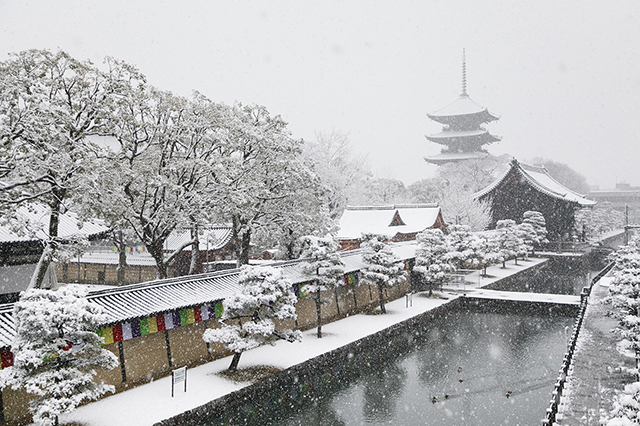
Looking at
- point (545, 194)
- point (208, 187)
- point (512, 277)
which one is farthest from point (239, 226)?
point (545, 194)

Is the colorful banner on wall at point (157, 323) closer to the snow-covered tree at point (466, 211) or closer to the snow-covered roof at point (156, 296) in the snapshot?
the snow-covered roof at point (156, 296)

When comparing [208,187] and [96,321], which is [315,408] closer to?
[96,321]

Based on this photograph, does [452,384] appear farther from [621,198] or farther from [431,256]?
[621,198]

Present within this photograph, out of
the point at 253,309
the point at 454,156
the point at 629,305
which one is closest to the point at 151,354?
the point at 253,309

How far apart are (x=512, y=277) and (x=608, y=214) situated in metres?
59.6

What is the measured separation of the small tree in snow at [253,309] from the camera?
14.9m

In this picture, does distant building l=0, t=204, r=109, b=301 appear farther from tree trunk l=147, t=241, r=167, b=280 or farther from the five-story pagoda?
the five-story pagoda

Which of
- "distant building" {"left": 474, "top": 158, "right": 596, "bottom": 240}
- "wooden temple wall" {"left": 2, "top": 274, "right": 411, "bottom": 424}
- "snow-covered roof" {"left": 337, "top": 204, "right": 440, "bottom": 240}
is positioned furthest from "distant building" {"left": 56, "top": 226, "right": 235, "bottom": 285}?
"distant building" {"left": 474, "top": 158, "right": 596, "bottom": 240}

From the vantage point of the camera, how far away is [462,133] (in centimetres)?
7956

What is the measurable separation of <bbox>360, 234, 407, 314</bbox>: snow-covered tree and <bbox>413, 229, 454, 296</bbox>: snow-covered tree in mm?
3686

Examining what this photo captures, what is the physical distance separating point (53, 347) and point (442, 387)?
11.0 m

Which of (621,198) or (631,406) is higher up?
(621,198)

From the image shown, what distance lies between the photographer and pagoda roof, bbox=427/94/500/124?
78.2 m

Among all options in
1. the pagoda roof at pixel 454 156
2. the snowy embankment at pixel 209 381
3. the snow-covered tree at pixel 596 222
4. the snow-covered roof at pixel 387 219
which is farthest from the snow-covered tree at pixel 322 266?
the pagoda roof at pixel 454 156
